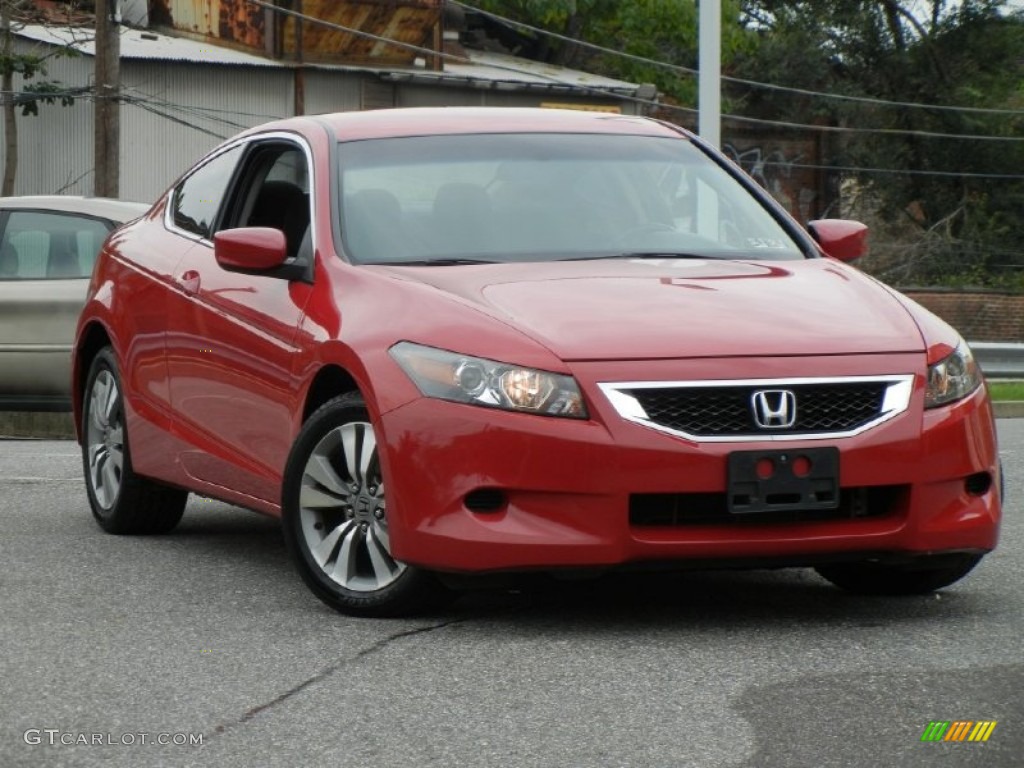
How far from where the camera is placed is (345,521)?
20.9 feet

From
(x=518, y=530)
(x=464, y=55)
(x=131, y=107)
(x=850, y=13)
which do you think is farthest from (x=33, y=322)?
(x=850, y=13)

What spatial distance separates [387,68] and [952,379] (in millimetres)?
37176

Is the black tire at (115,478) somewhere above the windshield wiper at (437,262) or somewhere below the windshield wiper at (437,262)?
below

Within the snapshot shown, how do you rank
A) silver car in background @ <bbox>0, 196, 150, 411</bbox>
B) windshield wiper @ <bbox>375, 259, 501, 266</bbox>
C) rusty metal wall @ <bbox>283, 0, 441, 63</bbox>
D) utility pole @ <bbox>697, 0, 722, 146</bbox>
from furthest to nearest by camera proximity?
rusty metal wall @ <bbox>283, 0, 441, 63</bbox>
utility pole @ <bbox>697, 0, 722, 146</bbox>
silver car in background @ <bbox>0, 196, 150, 411</bbox>
windshield wiper @ <bbox>375, 259, 501, 266</bbox>

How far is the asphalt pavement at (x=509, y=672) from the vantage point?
15.1ft

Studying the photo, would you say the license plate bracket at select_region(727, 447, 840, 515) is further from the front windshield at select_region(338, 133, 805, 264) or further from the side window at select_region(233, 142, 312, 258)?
the side window at select_region(233, 142, 312, 258)

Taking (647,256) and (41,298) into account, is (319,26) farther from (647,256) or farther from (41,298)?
(647,256)

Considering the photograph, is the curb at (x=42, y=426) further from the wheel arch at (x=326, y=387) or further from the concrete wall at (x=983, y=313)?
the concrete wall at (x=983, y=313)

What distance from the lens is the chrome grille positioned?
5809 millimetres

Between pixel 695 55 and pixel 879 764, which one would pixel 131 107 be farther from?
pixel 879 764

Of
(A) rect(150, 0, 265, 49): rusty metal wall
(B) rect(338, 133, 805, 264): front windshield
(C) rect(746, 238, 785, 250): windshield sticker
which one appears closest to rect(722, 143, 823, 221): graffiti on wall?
(A) rect(150, 0, 265, 49): rusty metal wall

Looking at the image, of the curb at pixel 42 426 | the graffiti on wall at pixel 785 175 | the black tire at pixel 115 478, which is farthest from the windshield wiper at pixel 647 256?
the graffiti on wall at pixel 785 175

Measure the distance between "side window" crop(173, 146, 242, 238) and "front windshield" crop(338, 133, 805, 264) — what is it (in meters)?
0.87

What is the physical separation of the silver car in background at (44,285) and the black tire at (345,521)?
696cm
